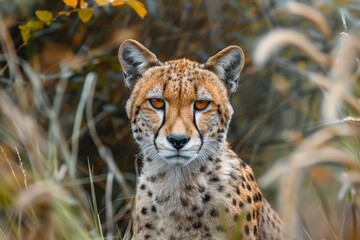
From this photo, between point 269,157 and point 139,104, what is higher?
point 139,104

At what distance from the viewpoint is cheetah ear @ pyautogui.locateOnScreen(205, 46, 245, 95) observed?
14.0 feet

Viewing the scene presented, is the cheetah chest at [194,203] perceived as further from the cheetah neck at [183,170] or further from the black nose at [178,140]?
the black nose at [178,140]

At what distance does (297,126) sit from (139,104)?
2762 millimetres

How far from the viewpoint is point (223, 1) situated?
6648 mm

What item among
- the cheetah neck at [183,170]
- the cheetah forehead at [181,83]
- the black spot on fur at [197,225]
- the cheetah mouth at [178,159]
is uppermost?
the cheetah forehead at [181,83]

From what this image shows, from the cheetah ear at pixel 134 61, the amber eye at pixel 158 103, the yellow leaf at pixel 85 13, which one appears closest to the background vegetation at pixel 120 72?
the yellow leaf at pixel 85 13

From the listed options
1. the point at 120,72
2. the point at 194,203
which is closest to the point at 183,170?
the point at 194,203

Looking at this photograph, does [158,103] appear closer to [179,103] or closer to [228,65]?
[179,103]

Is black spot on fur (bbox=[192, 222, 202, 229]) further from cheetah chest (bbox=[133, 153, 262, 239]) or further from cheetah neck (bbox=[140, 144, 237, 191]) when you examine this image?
cheetah neck (bbox=[140, 144, 237, 191])

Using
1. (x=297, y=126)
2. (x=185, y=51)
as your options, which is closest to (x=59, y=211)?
(x=185, y=51)

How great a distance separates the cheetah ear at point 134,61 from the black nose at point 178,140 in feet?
1.72

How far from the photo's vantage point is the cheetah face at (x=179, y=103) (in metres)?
3.98

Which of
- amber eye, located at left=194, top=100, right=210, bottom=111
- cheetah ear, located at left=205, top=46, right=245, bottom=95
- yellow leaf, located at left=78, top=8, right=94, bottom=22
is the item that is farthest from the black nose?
yellow leaf, located at left=78, top=8, right=94, bottom=22

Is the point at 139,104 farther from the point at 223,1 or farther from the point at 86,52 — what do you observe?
the point at 223,1
